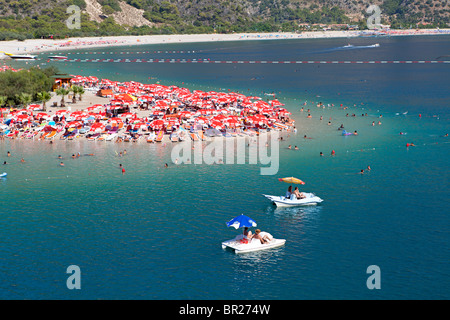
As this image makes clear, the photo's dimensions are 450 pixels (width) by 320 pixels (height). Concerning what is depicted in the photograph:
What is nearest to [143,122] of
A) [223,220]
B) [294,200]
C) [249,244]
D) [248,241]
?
[294,200]

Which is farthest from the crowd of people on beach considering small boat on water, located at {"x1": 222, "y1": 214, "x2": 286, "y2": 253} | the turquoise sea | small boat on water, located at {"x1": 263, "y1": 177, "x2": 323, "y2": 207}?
small boat on water, located at {"x1": 222, "y1": 214, "x2": 286, "y2": 253}

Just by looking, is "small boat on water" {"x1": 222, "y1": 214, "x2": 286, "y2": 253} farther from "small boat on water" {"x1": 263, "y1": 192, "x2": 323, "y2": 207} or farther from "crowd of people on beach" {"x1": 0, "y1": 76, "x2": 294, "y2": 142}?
"crowd of people on beach" {"x1": 0, "y1": 76, "x2": 294, "y2": 142}

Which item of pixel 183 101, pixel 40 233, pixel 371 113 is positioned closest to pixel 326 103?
pixel 371 113

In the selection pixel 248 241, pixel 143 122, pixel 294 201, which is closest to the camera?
pixel 248 241

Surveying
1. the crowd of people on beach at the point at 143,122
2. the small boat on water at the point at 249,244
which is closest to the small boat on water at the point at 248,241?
the small boat on water at the point at 249,244

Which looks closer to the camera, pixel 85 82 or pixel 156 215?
pixel 156 215

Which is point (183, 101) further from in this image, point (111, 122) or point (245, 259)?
point (245, 259)

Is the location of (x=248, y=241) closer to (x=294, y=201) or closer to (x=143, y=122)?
(x=294, y=201)

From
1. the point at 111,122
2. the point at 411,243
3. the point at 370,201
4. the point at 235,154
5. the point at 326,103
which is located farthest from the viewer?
the point at 326,103
